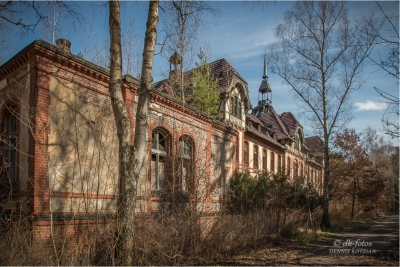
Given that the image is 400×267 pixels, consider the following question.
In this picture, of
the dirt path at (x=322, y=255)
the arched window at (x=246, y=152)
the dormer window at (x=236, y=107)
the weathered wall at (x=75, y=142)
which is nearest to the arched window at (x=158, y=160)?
the weathered wall at (x=75, y=142)

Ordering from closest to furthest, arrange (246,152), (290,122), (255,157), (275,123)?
1. (246,152)
2. (255,157)
3. (275,123)
4. (290,122)

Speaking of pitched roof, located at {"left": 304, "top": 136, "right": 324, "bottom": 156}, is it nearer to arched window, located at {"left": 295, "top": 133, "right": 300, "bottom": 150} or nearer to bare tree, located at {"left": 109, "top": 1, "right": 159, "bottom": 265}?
arched window, located at {"left": 295, "top": 133, "right": 300, "bottom": 150}

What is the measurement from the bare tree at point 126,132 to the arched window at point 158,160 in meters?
5.25

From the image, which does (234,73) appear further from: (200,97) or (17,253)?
(17,253)

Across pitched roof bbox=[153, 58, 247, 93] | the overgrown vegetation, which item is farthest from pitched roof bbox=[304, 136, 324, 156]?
the overgrown vegetation

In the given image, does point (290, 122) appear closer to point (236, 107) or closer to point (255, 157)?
point (255, 157)

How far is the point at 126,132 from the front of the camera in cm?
684

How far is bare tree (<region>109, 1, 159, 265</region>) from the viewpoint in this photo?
638 centimetres

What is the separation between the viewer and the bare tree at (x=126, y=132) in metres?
6.38

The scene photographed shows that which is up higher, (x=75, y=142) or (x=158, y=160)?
(x=75, y=142)

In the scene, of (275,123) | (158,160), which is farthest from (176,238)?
(275,123)

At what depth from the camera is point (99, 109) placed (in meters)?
10.0

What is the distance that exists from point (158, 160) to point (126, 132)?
5.79 metres

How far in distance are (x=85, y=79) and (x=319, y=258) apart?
9.41m
